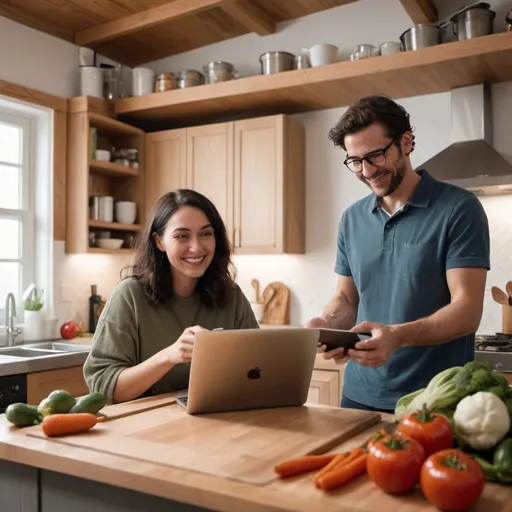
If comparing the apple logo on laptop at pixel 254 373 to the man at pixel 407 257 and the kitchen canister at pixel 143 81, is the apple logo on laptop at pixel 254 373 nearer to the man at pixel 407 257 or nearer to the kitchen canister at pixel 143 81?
the man at pixel 407 257

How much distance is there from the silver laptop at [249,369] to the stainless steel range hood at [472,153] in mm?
2051

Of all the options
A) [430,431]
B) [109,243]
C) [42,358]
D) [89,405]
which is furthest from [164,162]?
[430,431]

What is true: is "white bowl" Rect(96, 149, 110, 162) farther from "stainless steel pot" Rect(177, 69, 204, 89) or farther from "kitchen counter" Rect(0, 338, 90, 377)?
"kitchen counter" Rect(0, 338, 90, 377)

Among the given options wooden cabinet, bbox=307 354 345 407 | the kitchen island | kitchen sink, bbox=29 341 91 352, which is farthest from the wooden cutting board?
kitchen sink, bbox=29 341 91 352

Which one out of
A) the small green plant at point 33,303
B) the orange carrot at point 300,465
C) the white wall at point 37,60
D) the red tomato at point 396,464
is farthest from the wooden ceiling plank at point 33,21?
the red tomato at point 396,464

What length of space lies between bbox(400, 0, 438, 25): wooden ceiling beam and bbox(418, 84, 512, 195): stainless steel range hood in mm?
470

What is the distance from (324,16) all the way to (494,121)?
1.34m

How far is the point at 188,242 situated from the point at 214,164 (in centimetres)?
232

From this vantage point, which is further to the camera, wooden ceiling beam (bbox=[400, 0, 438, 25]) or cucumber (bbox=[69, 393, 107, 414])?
wooden ceiling beam (bbox=[400, 0, 438, 25])

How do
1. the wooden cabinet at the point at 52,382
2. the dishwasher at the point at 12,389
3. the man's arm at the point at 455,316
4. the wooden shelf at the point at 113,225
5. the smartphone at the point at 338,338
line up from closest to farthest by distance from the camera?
the smartphone at the point at 338,338, the man's arm at the point at 455,316, the dishwasher at the point at 12,389, the wooden cabinet at the point at 52,382, the wooden shelf at the point at 113,225

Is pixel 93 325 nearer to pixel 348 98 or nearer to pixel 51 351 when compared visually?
pixel 51 351

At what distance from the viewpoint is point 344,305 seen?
241cm

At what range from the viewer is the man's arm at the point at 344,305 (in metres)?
2.37

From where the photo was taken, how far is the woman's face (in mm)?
2139
